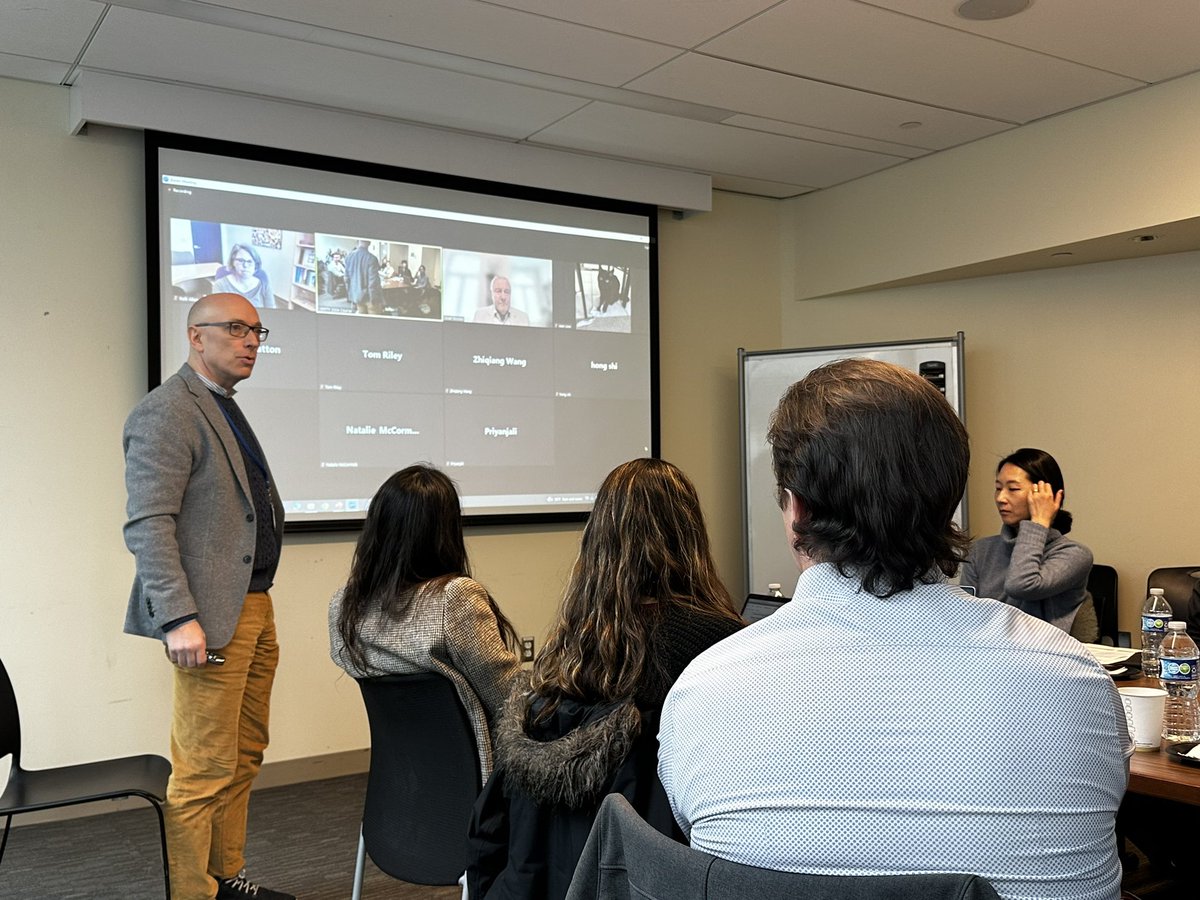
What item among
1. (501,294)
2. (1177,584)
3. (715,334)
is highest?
(501,294)

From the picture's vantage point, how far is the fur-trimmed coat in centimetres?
151

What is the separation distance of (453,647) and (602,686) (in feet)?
2.20

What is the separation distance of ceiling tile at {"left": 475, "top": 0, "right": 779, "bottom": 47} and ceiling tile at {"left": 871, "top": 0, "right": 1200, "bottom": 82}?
1.50ft

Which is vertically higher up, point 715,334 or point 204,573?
point 715,334

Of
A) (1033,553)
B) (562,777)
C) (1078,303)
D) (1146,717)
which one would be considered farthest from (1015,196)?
(562,777)

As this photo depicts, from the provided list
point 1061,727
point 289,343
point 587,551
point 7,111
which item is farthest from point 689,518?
point 7,111

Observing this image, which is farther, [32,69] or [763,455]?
[763,455]

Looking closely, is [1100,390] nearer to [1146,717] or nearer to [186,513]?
[1146,717]

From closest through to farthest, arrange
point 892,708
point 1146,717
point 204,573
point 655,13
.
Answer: point 892,708 → point 1146,717 → point 204,573 → point 655,13

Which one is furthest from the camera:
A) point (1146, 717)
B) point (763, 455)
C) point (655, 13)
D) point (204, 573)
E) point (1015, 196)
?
point (763, 455)

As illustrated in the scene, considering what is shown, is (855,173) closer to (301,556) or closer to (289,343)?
(289,343)

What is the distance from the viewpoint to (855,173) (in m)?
5.34

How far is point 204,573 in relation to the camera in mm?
2783

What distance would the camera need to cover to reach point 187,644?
2.65 metres
